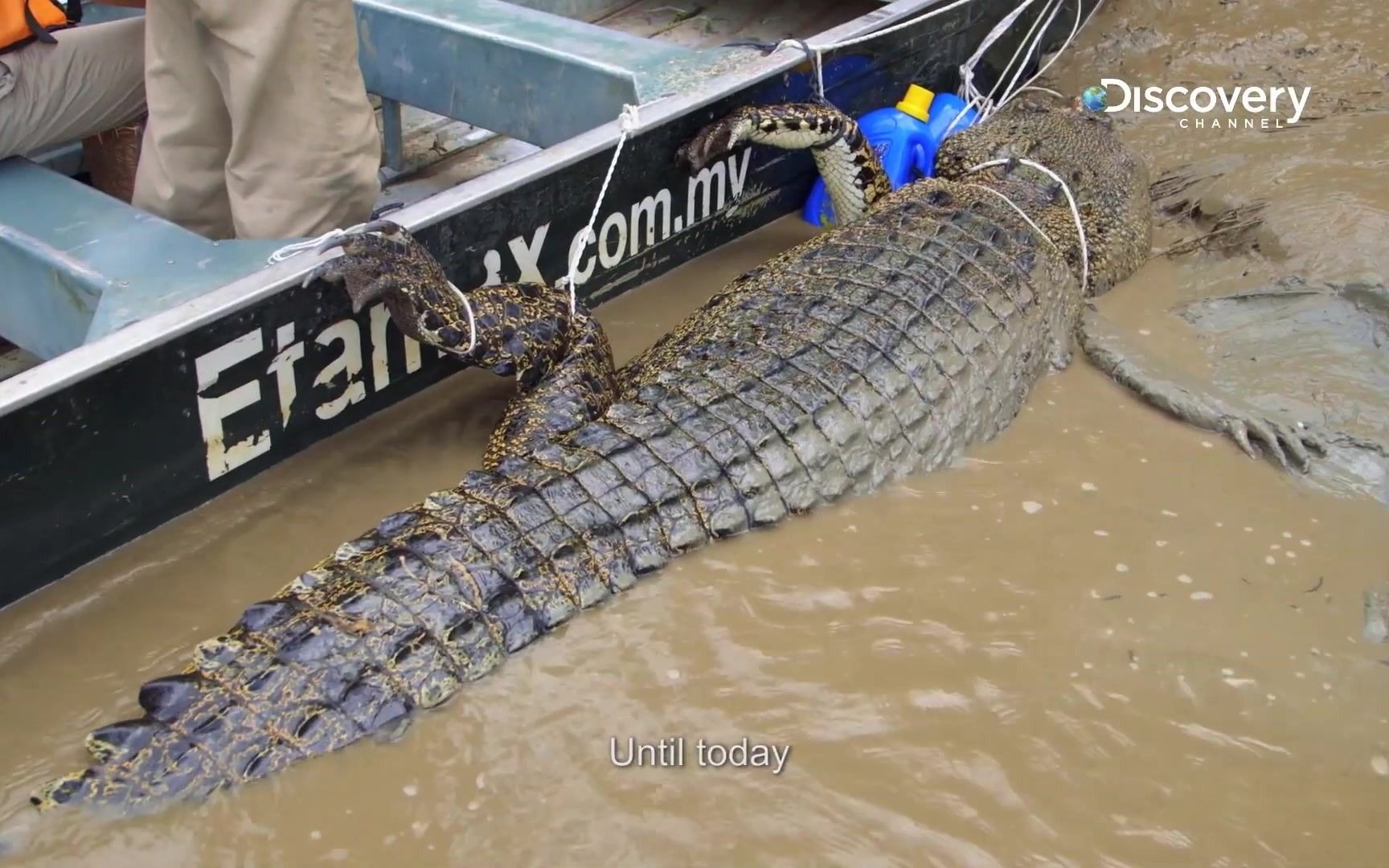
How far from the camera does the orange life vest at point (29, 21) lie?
112 inches

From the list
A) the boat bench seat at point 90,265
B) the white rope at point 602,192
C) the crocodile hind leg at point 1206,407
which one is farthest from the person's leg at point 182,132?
the crocodile hind leg at point 1206,407

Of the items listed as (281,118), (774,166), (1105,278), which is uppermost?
(281,118)

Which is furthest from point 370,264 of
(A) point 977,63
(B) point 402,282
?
(A) point 977,63

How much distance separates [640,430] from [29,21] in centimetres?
184

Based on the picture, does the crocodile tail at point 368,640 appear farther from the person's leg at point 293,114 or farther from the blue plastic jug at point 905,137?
the blue plastic jug at point 905,137

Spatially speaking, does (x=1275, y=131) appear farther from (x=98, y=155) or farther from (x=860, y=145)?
(x=98, y=155)

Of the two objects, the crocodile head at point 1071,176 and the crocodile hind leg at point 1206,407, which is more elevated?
the crocodile head at point 1071,176

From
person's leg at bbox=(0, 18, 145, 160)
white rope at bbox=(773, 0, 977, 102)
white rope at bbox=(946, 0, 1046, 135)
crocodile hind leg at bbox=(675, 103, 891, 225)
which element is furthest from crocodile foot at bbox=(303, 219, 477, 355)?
white rope at bbox=(946, 0, 1046, 135)

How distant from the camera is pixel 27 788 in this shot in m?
1.93

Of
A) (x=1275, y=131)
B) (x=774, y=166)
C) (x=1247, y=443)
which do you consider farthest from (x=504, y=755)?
(x=1275, y=131)

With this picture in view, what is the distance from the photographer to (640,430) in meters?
2.52

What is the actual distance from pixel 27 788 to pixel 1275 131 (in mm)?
4354
